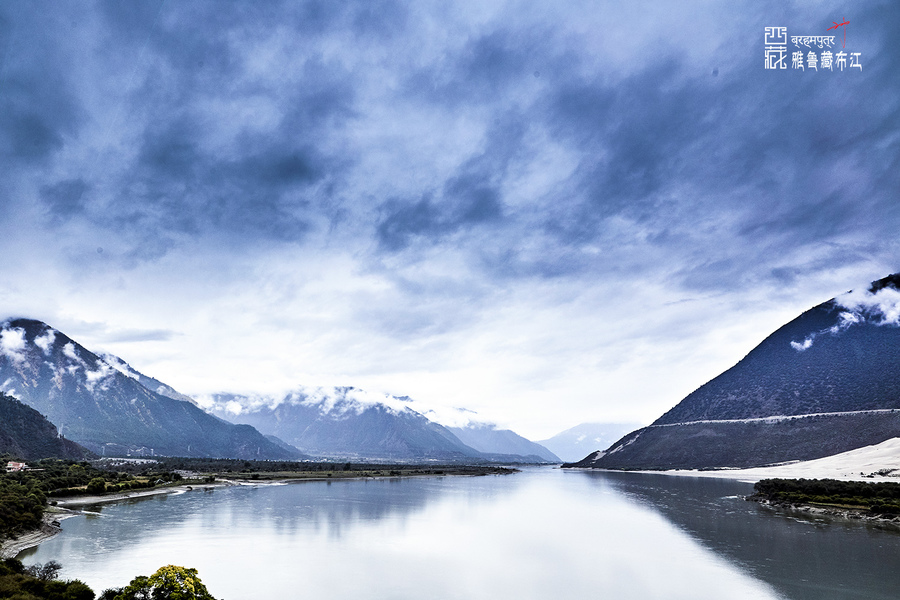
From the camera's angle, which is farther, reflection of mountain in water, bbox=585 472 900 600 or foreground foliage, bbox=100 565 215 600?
reflection of mountain in water, bbox=585 472 900 600

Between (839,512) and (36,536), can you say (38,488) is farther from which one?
(839,512)

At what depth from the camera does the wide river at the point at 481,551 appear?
31.8m

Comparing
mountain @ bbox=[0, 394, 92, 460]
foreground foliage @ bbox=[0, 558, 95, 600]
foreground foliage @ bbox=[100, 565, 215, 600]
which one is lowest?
mountain @ bbox=[0, 394, 92, 460]

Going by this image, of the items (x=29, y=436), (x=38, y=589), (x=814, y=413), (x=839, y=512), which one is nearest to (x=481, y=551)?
(x=38, y=589)

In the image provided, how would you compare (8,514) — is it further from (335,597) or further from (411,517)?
(411,517)

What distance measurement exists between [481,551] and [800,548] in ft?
89.8

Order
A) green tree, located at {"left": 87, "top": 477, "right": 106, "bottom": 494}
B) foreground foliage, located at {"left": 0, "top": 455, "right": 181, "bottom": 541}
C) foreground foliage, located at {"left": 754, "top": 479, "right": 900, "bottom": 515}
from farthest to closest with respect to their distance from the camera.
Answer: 1. green tree, located at {"left": 87, "top": 477, "right": 106, "bottom": 494}
2. foreground foliage, located at {"left": 754, "top": 479, "right": 900, "bottom": 515}
3. foreground foliage, located at {"left": 0, "top": 455, "right": 181, "bottom": 541}

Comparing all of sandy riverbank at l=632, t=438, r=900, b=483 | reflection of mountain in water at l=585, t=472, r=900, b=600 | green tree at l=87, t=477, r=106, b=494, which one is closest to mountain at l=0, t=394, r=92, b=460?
green tree at l=87, t=477, r=106, b=494

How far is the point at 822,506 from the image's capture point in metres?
68.6

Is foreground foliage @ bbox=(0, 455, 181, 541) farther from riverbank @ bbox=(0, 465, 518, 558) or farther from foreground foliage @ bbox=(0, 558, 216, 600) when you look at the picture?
foreground foliage @ bbox=(0, 558, 216, 600)

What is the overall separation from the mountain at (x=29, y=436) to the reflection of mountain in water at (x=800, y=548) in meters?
170

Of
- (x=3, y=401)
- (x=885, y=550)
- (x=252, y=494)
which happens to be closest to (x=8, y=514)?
(x=252, y=494)

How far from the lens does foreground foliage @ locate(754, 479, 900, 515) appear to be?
205 ft

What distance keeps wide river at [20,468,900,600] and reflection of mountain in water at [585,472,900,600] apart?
6.8 inches
